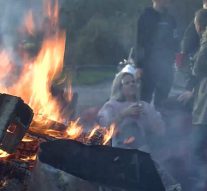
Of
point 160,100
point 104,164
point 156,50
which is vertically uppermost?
point 156,50

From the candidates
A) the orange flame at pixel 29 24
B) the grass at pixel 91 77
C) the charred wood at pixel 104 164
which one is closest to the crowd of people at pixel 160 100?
the charred wood at pixel 104 164

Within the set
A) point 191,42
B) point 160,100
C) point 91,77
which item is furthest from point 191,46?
point 91,77

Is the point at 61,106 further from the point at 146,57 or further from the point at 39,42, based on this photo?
the point at 39,42

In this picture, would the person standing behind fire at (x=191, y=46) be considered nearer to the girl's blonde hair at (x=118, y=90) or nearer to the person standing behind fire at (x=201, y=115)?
the person standing behind fire at (x=201, y=115)

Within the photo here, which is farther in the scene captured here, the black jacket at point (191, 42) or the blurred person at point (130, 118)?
the black jacket at point (191, 42)

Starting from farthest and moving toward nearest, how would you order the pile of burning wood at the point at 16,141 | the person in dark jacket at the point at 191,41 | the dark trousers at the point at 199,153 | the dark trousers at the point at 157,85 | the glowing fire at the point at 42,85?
the dark trousers at the point at 157,85 → the person in dark jacket at the point at 191,41 → the dark trousers at the point at 199,153 → the glowing fire at the point at 42,85 → the pile of burning wood at the point at 16,141

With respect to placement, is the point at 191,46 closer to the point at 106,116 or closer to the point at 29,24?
the point at 106,116

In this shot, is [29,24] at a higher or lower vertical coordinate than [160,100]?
higher

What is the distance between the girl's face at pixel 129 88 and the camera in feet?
22.0

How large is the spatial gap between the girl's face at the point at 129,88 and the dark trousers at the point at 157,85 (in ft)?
7.10

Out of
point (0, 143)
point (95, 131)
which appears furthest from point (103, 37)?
point (0, 143)

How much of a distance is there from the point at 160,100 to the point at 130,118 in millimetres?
2740

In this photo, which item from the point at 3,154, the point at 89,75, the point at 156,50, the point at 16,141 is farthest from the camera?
the point at 89,75

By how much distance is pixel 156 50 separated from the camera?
884 cm
